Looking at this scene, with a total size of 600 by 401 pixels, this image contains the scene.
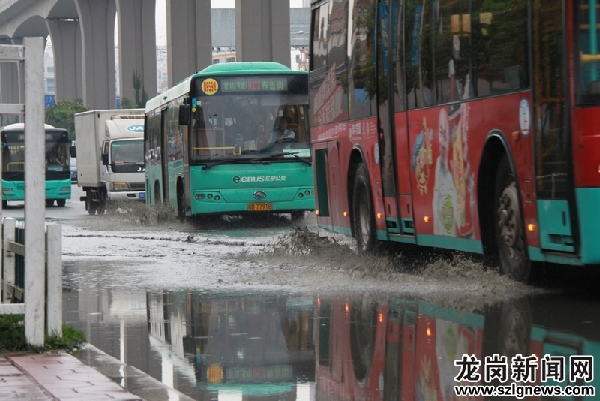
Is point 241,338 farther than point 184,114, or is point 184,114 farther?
point 184,114

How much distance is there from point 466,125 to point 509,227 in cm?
122

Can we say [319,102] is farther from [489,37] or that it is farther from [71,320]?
[71,320]

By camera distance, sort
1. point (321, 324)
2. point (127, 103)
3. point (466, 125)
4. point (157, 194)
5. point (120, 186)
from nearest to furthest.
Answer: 1. point (321, 324)
2. point (466, 125)
3. point (157, 194)
4. point (120, 186)
5. point (127, 103)

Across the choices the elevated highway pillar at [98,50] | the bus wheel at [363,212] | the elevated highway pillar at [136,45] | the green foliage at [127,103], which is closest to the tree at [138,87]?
the elevated highway pillar at [136,45]

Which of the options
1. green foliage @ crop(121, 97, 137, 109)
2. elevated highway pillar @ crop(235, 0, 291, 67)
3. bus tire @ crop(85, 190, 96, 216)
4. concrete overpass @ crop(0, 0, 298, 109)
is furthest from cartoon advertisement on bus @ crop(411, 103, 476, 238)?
green foliage @ crop(121, 97, 137, 109)

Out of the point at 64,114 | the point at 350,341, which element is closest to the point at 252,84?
the point at 350,341

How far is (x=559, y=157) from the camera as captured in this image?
10.2m

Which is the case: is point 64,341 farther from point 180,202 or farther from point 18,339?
point 180,202

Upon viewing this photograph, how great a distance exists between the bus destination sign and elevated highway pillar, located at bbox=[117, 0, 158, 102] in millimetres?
50942

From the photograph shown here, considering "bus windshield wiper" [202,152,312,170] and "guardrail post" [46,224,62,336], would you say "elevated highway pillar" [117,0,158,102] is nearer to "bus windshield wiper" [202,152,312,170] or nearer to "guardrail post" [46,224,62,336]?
"bus windshield wiper" [202,152,312,170]

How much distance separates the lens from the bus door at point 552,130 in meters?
10.1

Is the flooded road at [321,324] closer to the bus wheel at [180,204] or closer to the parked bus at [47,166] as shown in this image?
the bus wheel at [180,204]

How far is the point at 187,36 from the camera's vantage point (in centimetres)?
6256

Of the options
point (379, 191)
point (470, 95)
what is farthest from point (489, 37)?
point (379, 191)
